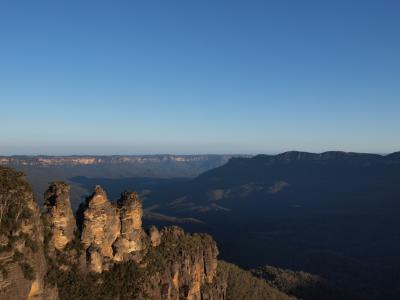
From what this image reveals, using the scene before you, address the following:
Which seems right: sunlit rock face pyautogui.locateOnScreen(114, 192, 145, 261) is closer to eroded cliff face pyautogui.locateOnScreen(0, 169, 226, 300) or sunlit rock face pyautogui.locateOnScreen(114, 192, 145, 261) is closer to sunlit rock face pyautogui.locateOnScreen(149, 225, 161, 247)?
eroded cliff face pyautogui.locateOnScreen(0, 169, 226, 300)

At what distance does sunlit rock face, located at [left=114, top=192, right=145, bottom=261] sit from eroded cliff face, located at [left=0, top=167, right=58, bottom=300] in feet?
55.2

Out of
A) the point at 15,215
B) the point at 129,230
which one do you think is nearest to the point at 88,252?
the point at 129,230

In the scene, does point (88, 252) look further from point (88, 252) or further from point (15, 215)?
point (15, 215)

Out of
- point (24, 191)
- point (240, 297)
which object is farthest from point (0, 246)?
point (240, 297)

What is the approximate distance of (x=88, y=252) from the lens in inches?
2542

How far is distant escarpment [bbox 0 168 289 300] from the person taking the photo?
49.6m

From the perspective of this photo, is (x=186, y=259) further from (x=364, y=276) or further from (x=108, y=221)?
(x=364, y=276)

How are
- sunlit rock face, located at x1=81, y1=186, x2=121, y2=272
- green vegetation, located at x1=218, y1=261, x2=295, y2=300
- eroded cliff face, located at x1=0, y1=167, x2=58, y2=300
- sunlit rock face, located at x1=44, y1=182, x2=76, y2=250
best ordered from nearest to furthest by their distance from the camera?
1. eroded cliff face, located at x1=0, y1=167, x2=58, y2=300
2. sunlit rock face, located at x1=44, y1=182, x2=76, y2=250
3. sunlit rock face, located at x1=81, y1=186, x2=121, y2=272
4. green vegetation, located at x1=218, y1=261, x2=295, y2=300

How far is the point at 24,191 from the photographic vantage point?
2090 inches

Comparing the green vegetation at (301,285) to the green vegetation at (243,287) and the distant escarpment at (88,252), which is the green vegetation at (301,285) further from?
the distant escarpment at (88,252)

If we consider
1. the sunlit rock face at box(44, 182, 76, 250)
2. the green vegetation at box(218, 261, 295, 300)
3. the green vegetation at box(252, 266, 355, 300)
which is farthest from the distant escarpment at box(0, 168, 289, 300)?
the green vegetation at box(252, 266, 355, 300)

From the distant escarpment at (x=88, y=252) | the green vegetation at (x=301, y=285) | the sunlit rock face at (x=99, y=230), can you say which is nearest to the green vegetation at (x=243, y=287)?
the distant escarpment at (x=88, y=252)

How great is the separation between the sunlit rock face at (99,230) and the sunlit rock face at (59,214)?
3.08 m

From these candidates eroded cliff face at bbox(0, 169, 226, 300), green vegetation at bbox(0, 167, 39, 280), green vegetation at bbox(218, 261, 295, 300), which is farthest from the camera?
green vegetation at bbox(218, 261, 295, 300)
